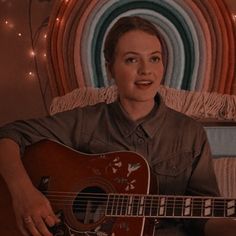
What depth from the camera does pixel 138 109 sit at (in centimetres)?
109

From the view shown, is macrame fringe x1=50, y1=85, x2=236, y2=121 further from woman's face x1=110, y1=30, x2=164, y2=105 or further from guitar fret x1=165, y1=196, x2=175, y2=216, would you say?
guitar fret x1=165, y1=196, x2=175, y2=216

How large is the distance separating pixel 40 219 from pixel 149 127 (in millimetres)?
339

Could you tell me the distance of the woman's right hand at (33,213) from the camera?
0.88 m

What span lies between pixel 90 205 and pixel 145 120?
270 millimetres

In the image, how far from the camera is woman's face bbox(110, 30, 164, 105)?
1035 mm

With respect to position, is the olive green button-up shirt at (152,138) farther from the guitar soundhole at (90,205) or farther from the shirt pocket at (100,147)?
the guitar soundhole at (90,205)

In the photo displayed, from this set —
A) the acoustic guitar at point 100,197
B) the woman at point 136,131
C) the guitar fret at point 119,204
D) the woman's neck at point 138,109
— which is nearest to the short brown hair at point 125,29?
the woman at point 136,131

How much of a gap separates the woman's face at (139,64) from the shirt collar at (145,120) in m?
0.04

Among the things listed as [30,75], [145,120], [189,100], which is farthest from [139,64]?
[30,75]

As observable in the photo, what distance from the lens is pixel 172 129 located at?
1.04 m

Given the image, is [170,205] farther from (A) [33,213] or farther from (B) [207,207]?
(A) [33,213]

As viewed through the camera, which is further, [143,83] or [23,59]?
[23,59]

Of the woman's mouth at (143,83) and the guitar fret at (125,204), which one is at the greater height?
the woman's mouth at (143,83)

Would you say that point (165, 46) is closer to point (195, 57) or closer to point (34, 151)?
point (195, 57)
